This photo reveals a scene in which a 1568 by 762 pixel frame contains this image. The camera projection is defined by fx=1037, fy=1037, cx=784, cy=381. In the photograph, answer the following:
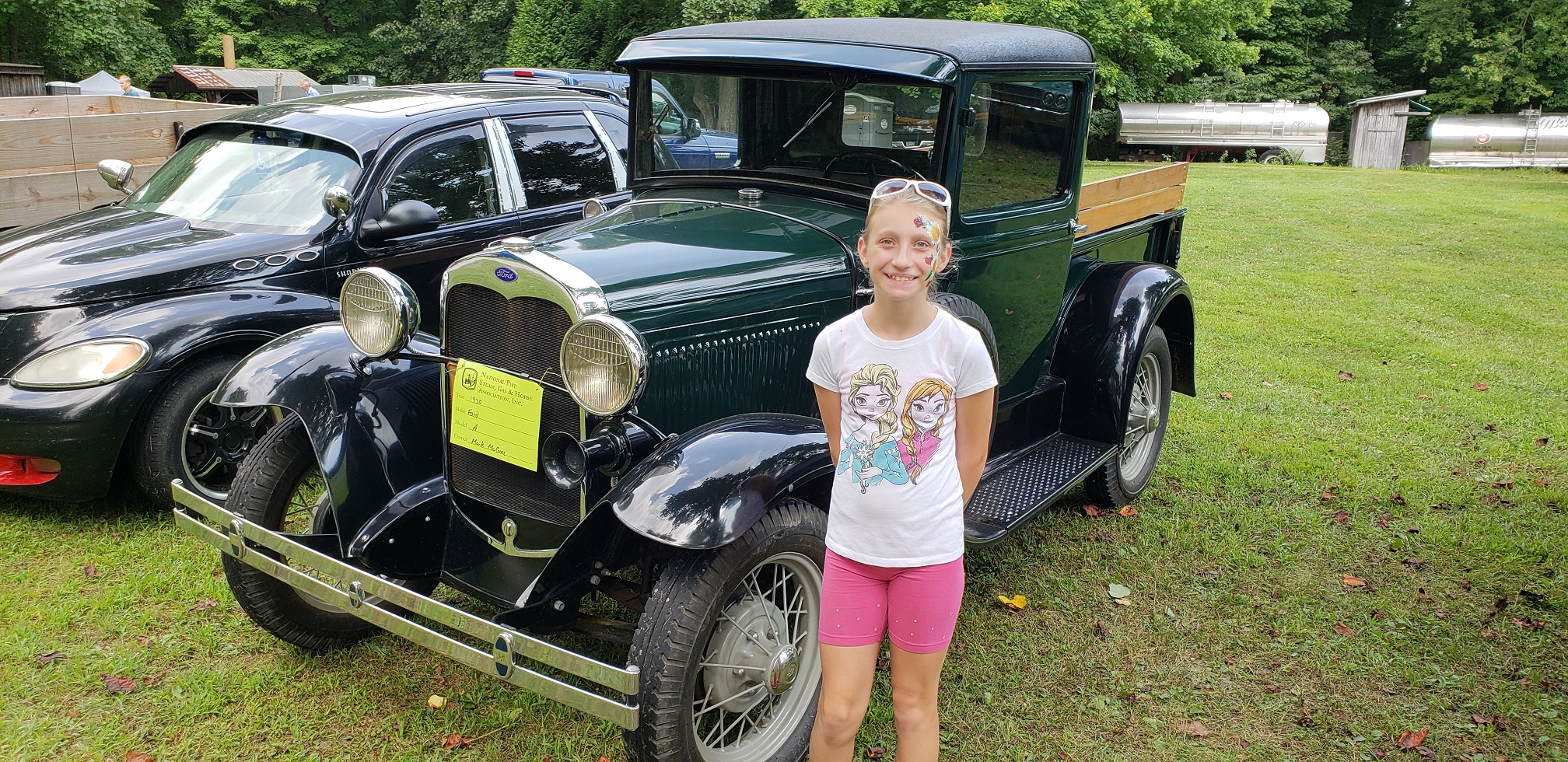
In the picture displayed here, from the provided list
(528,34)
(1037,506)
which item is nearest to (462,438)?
(1037,506)

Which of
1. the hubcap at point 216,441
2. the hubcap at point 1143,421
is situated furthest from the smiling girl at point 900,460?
the hubcap at point 216,441

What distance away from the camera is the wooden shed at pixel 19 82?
1628 cm

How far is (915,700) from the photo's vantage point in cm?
253

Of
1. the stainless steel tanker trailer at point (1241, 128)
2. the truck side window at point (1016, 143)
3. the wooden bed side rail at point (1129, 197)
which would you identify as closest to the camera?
the truck side window at point (1016, 143)

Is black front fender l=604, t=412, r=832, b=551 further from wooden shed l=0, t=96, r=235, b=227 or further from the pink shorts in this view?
wooden shed l=0, t=96, r=235, b=227

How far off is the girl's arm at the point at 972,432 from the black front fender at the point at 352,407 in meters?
1.93

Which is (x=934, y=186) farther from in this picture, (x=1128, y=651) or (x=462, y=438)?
(x=1128, y=651)

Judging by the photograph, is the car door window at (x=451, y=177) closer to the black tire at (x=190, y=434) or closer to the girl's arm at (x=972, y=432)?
the black tire at (x=190, y=434)

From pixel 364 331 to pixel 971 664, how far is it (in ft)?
7.80

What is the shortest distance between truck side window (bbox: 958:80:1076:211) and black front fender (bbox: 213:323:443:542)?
209 cm

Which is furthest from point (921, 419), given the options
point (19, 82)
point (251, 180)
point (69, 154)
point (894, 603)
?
point (19, 82)

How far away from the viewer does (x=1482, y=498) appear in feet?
17.2

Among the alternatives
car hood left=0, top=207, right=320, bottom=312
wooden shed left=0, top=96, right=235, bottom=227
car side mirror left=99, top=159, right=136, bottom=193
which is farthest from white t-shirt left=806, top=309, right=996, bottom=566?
wooden shed left=0, top=96, right=235, bottom=227

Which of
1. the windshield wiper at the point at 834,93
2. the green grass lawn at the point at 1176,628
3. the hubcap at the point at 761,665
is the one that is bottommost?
the green grass lawn at the point at 1176,628
